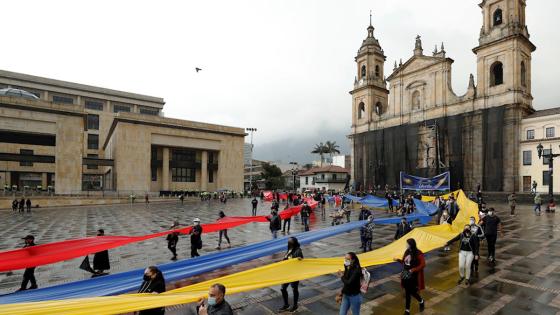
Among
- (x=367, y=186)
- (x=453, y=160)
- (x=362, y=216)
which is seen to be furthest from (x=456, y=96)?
(x=362, y=216)

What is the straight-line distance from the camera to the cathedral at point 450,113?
38438mm

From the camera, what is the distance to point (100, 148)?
71.9m

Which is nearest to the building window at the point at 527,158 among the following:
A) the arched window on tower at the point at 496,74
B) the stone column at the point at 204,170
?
the arched window on tower at the point at 496,74

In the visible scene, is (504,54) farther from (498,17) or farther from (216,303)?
(216,303)

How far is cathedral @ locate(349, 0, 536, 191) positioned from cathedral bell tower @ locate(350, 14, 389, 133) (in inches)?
7.6

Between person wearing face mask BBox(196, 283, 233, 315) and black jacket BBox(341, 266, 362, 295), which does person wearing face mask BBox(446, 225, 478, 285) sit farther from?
person wearing face mask BBox(196, 283, 233, 315)

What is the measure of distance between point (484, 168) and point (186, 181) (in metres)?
48.3

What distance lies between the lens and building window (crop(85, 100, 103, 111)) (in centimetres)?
7612

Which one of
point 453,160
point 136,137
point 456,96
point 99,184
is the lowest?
point 99,184

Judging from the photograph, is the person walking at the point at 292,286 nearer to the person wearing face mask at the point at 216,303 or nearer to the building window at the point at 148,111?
the person wearing face mask at the point at 216,303

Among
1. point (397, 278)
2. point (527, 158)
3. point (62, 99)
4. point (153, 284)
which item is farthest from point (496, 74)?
point (62, 99)

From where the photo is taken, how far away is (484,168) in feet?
128

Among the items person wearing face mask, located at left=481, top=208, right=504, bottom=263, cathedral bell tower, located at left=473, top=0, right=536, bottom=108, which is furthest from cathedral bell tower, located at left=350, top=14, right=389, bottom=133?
person wearing face mask, located at left=481, top=208, right=504, bottom=263

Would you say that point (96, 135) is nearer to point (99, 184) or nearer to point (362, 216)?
point (99, 184)
